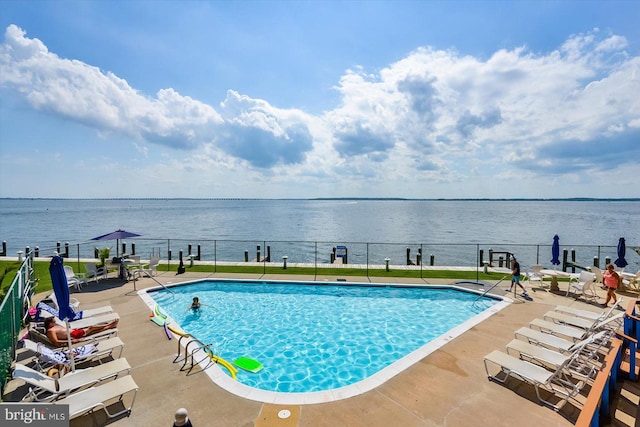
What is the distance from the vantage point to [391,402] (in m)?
Result: 5.68

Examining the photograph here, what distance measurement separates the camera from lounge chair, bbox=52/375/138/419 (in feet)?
16.1

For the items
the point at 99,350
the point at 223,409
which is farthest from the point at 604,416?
the point at 99,350

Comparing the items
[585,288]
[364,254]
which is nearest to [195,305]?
[585,288]

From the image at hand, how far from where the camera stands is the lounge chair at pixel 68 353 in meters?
6.31

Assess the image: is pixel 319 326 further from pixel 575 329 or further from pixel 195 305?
pixel 575 329

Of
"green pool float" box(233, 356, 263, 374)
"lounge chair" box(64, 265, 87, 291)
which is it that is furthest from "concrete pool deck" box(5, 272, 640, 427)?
"lounge chair" box(64, 265, 87, 291)

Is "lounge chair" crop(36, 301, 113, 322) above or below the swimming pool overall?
above

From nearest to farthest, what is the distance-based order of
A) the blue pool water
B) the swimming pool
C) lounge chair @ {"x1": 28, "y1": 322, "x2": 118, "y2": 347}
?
1. the swimming pool
2. lounge chair @ {"x1": 28, "y1": 322, "x2": 118, "y2": 347}
3. the blue pool water

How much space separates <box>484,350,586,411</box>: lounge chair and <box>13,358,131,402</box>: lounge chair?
24.2 feet

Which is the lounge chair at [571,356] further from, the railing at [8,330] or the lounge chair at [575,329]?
the railing at [8,330]

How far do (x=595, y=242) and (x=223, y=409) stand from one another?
5585 cm

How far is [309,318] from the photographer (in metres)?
11.2

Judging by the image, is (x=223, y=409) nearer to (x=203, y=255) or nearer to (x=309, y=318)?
(x=309, y=318)

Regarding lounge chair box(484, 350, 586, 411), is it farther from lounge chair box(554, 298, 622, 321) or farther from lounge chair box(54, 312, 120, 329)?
lounge chair box(54, 312, 120, 329)
